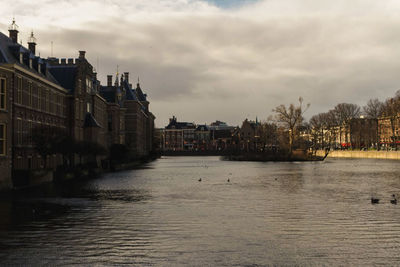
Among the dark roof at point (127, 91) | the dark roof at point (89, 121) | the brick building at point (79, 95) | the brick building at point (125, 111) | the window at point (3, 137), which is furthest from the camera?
the dark roof at point (127, 91)

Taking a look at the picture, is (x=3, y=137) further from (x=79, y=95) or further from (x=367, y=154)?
(x=367, y=154)

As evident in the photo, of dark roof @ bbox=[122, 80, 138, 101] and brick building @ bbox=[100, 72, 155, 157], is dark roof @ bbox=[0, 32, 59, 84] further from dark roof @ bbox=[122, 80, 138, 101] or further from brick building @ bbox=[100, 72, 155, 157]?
dark roof @ bbox=[122, 80, 138, 101]

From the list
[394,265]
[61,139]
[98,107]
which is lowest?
[394,265]

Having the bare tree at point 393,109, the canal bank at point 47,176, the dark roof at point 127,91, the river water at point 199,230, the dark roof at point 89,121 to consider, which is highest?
the dark roof at point 127,91

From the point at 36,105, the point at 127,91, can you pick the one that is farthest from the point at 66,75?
the point at 127,91

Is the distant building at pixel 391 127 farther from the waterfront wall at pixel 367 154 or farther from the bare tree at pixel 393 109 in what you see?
the waterfront wall at pixel 367 154

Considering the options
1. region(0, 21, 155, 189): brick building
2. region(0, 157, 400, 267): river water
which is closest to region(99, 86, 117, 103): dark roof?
region(0, 21, 155, 189): brick building

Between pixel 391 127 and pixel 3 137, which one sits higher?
pixel 391 127

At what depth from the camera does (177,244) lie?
55.5ft

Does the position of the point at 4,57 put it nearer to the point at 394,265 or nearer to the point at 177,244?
the point at 177,244

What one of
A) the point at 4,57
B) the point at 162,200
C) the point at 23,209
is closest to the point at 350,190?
the point at 162,200

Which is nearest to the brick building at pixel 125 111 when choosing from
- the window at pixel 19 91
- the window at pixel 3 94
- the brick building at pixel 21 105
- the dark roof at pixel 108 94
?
the dark roof at pixel 108 94

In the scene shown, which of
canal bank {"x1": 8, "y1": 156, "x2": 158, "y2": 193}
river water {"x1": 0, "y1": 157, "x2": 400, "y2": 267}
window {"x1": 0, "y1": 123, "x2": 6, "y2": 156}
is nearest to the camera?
river water {"x1": 0, "y1": 157, "x2": 400, "y2": 267}

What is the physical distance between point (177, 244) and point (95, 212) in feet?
31.2
